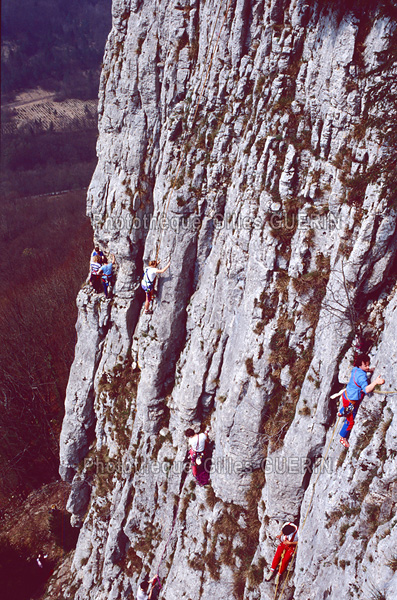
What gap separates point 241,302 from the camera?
10.7 meters

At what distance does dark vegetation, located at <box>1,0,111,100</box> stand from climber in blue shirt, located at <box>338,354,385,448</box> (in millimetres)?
128825

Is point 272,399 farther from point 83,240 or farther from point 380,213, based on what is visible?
point 83,240

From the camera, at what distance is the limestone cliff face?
7980 mm

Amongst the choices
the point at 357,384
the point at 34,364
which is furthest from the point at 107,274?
the point at 34,364

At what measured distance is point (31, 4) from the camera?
14750 centimetres

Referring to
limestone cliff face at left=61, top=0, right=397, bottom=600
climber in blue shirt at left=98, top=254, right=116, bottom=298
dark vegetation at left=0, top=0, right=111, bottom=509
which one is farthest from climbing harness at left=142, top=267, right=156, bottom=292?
dark vegetation at left=0, top=0, right=111, bottom=509

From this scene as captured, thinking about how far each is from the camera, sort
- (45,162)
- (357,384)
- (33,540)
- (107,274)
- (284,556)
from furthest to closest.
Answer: (45,162)
(33,540)
(107,274)
(284,556)
(357,384)

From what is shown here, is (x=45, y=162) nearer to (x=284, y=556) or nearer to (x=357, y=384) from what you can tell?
(x=357, y=384)

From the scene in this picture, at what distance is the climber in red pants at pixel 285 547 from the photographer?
9.25 m

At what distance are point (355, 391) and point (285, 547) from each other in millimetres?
4857

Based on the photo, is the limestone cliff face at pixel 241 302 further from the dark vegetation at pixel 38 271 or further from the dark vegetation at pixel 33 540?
the dark vegetation at pixel 38 271

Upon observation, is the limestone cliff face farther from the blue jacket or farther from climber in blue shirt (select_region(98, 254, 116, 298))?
climber in blue shirt (select_region(98, 254, 116, 298))

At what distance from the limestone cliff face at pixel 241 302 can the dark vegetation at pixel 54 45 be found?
394ft

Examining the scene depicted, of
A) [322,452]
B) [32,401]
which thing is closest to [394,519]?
[322,452]
